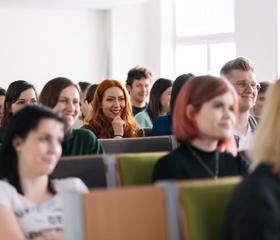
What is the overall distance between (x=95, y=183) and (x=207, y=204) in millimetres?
905

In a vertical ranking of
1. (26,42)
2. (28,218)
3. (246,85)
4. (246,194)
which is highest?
(26,42)

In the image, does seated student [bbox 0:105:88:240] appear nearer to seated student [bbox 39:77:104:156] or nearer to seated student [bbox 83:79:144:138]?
seated student [bbox 39:77:104:156]

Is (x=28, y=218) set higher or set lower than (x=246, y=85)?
lower

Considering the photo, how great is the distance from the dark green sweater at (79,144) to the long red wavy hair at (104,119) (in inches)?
40.5

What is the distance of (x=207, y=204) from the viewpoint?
1857mm

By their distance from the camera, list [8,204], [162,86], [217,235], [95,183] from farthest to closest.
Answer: [162,86] → [95,183] → [8,204] → [217,235]

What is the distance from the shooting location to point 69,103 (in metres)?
3.53

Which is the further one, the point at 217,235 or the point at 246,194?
the point at 217,235

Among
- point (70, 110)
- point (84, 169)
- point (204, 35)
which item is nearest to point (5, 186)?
point (84, 169)

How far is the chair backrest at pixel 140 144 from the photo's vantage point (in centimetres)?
360

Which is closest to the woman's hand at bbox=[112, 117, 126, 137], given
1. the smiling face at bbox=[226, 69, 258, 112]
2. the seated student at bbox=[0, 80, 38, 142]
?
the seated student at bbox=[0, 80, 38, 142]

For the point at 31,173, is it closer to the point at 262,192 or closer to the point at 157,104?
the point at 262,192

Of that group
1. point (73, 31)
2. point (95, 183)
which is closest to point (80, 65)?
point (73, 31)

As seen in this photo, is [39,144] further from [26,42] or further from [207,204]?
[26,42]
